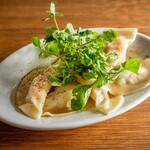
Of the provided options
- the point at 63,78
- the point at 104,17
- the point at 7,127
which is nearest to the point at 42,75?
the point at 63,78

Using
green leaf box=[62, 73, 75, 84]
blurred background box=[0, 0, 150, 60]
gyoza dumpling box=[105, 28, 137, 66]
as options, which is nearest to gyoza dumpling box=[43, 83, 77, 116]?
green leaf box=[62, 73, 75, 84]

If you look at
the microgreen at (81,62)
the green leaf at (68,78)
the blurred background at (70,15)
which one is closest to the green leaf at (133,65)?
the microgreen at (81,62)

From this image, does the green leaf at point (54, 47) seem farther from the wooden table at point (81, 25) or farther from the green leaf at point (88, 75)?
the wooden table at point (81, 25)

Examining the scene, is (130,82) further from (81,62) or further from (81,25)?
(81,25)

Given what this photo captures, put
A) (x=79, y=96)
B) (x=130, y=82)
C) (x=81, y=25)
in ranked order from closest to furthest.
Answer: (x=79, y=96)
(x=130, y=82)
(x=81, y=25)

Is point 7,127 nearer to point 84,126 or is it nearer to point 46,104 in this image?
point 46,104

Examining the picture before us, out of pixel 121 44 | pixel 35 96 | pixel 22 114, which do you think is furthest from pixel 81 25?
pixel 22 114
